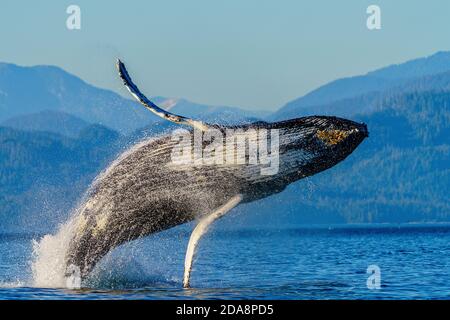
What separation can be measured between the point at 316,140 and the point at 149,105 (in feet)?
10.2

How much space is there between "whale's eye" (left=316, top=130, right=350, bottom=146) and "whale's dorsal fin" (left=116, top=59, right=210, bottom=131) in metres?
2.03

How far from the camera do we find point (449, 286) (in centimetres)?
2898

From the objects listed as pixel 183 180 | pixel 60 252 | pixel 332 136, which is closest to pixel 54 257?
pixel 60 252

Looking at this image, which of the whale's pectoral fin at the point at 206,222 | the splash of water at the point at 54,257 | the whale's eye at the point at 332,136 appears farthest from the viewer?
the splash of water at the point at 54,257

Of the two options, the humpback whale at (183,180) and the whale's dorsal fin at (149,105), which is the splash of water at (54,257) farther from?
the whale's dorsal fin at (149,105)

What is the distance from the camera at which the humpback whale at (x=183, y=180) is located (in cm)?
1994

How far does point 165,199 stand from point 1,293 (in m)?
4.14

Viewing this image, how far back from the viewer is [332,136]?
65.0ft

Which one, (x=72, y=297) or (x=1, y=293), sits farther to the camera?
(x=1, y=293)

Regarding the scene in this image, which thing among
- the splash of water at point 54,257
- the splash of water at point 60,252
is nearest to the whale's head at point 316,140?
the splash of water at point 60,252

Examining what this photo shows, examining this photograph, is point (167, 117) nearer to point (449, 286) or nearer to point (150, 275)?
point (150, 275)

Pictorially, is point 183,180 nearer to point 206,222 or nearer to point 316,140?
point 206,222

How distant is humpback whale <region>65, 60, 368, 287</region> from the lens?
19938 millimetres
